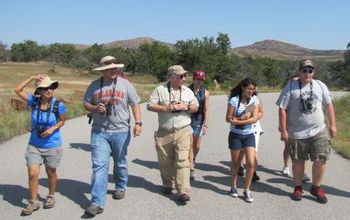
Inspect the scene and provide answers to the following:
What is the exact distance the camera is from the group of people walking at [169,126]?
20.1 feet

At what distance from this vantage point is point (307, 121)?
6547mm

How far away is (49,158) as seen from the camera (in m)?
6.12

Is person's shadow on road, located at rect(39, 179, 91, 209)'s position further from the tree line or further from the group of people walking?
the tree line

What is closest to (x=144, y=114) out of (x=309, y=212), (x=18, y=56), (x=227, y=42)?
(x=309, y=212)

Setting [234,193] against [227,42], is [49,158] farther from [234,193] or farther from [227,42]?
[227,42]

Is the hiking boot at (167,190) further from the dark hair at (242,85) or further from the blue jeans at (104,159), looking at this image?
the dark hair at (242,85)

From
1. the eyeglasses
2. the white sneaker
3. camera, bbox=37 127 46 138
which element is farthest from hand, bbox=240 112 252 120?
camera, bbox=37 127 46 138

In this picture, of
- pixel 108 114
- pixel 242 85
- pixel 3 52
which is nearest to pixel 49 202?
pixel 108 114

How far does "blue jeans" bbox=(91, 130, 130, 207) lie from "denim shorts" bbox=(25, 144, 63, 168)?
441 millimetres

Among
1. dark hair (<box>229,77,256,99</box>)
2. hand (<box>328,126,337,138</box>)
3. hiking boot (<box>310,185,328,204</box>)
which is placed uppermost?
dark hair (<box>229,77,256,99</box>)

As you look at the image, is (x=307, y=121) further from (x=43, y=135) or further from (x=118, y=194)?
(x=43, y=135)

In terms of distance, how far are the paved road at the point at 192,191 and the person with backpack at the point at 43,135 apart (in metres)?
0.33

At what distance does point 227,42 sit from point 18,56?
49219 millimetres

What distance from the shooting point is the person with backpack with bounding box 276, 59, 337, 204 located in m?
6.52
